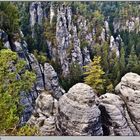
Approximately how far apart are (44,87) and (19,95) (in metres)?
0.30

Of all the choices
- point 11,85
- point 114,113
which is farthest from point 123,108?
point 11,85

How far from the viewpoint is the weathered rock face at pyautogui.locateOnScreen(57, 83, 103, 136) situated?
26.1 feet

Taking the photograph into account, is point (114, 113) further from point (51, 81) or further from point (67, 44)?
point (67, 44)

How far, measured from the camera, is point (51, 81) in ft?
26.6

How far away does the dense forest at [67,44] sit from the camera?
Result: 7.96 meters

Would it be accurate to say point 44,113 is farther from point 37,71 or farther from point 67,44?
point 67,44

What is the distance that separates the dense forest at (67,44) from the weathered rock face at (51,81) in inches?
1.6

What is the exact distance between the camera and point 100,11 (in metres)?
7.96

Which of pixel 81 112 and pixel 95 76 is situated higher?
pixel 95 76

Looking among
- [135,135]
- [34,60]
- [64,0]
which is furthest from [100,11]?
[135,135]

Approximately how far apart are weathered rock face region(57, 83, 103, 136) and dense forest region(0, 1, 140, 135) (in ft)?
0.32

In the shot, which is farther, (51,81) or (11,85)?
(51,81)

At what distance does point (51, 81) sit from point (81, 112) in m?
0.50

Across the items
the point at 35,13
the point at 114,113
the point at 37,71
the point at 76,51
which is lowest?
the point at 114,113
